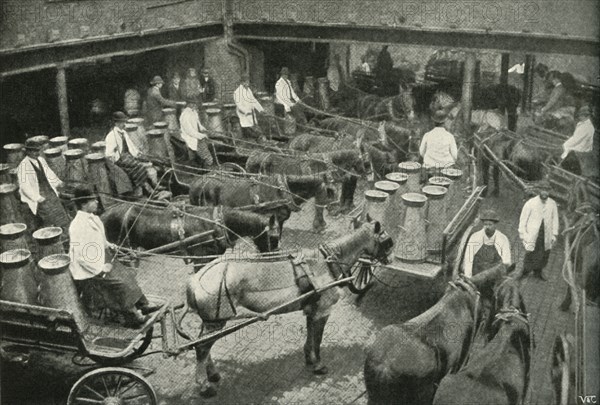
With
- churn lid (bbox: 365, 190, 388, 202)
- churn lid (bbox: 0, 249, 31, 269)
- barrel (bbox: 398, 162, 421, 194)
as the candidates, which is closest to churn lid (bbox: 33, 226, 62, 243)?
churn lid (bbox: 0, 249, 31, 269)

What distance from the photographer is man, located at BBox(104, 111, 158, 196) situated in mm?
11000

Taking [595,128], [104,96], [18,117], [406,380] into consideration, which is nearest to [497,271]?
[406,380]

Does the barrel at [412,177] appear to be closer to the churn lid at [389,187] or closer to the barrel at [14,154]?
the churn lid at [389,187]

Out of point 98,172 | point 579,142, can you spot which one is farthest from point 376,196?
point 98,172

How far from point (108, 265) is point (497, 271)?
Result: 4.80 meters

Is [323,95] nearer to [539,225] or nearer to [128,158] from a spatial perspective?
[128,158]

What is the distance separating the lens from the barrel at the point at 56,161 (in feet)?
36.0

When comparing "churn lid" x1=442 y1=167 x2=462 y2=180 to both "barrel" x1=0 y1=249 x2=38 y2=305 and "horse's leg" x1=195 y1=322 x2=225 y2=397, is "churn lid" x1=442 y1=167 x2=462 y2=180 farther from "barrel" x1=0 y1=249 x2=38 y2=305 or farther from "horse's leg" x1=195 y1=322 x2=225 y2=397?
"barrel" x1=0 y1=249 x2=38 y2=305

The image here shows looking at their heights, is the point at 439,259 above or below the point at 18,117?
below

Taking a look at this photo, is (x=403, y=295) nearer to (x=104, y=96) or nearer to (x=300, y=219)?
(x=300, y=219)

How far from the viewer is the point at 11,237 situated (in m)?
7.76

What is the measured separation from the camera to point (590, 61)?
13.3 metres

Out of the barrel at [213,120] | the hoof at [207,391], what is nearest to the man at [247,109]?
the barrel at [213,120]

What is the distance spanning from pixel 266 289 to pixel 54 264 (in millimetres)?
2483
